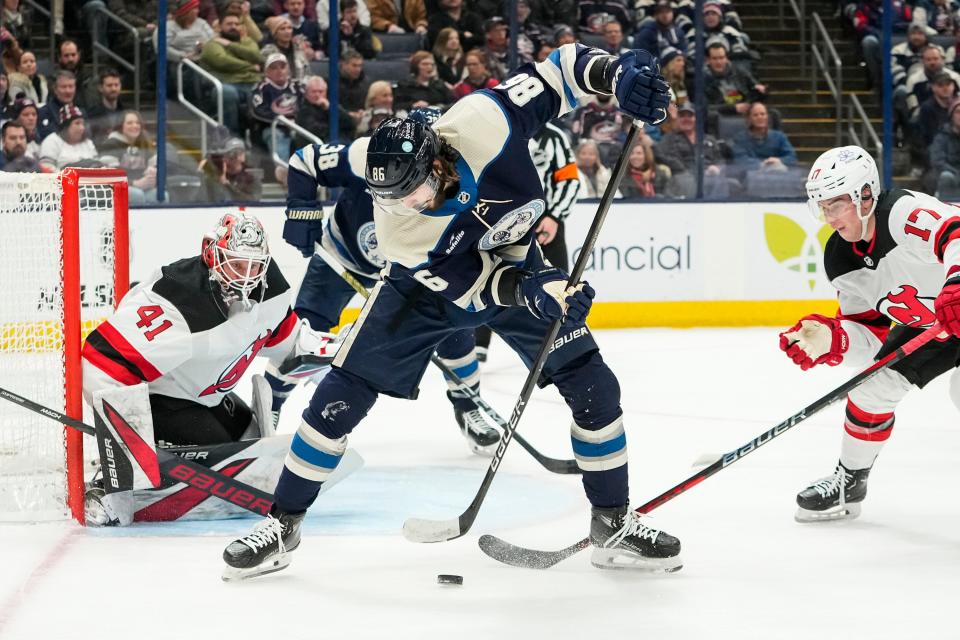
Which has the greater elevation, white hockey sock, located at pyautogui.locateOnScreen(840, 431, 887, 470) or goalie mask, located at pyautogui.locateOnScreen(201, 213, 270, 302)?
goalie mask, located at pyautogui.locateOnScreen(201, 213, 270, 302)

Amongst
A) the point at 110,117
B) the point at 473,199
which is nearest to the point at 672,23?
the point at 110,117

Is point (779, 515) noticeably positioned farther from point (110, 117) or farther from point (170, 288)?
point (110, 117)

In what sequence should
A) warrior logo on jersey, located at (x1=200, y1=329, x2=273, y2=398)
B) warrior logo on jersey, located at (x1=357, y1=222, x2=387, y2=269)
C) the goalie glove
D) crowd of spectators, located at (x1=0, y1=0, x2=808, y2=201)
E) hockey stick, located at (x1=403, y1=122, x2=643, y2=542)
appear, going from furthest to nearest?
crowd of spectators, located at (x1=0, y1=0, x2=808, y2=201) < warrior logo on jersey, located at (x1=357, y1=222, x2=387, y2=269) < the goalie glove < warrior logo on jersey, located at (x1=200, y1=329, x2=273, y2=398) < hockey stick, located at (x1=403, y1=122, x2=643, y2=542)

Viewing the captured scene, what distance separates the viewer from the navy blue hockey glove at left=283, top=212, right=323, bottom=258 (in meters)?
4.07

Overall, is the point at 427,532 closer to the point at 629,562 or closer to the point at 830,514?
the point at 629,562

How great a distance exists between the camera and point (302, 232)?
4.07m

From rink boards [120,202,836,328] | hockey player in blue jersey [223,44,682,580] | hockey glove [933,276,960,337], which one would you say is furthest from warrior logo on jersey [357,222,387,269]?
rink boards [120,202,836,328]

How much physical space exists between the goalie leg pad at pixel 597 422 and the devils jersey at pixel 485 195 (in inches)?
9.3

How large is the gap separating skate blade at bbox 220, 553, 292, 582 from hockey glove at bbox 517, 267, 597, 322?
0.75 m

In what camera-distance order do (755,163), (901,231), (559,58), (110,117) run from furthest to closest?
1. (755,163)
2. (110,117)
3. (901,231)
4. (559,58)

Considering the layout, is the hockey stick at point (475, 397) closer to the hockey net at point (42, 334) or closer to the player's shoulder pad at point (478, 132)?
the hockey net at point (42, 334)

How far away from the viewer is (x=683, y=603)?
255cm

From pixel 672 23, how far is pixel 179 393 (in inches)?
192

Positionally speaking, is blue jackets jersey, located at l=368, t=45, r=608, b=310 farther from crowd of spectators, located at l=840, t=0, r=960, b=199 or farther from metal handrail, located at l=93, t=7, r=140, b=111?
crowd of spectators, located at l=840, t=0, r=960, b=199
